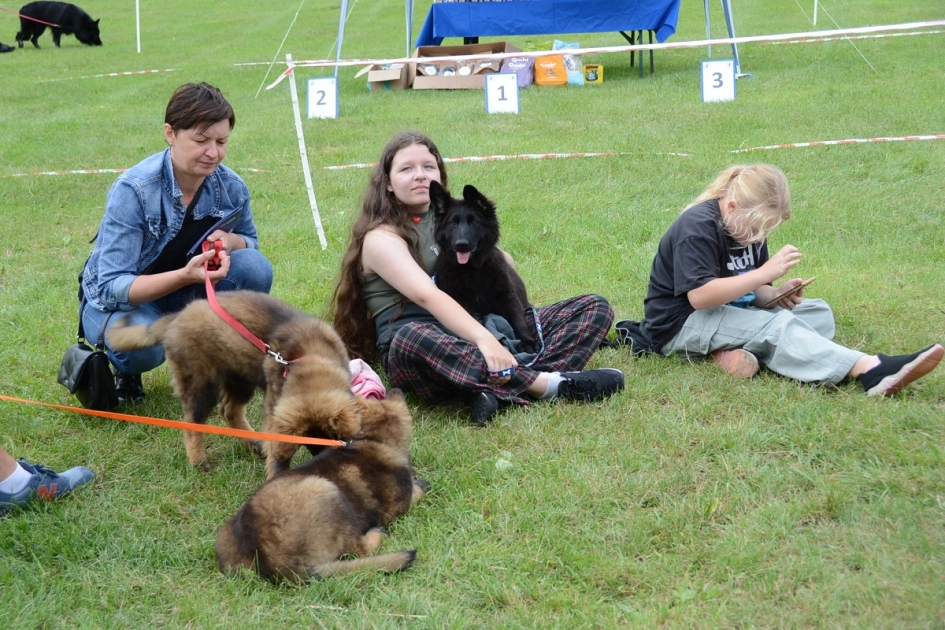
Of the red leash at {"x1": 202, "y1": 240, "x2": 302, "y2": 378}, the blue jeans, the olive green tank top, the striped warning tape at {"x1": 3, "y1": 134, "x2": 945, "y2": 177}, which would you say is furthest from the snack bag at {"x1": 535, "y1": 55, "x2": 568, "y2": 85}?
the red leash at {"x1": 202, "y1": 240, "x2": 302, "y2": 378}

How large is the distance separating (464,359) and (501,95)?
7.74m

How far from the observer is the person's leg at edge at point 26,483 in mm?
3113

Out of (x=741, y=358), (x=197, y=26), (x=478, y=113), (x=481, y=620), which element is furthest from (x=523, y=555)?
(x=197, y=26)

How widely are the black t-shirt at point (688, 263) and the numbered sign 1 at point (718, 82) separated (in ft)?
24.0

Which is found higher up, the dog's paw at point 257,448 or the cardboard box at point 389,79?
the cardboard box at point 389,79

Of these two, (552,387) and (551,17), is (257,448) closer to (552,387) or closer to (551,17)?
(552,387)

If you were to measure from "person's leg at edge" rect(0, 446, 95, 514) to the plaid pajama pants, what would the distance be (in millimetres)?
1437

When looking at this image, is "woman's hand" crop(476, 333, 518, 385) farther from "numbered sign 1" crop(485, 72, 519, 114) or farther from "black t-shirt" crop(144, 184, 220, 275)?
"numbered sign 1" crop(485, 72, 519, 114)

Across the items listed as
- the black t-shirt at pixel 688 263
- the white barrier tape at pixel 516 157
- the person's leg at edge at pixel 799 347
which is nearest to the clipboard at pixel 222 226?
the black t-shirt at pixel 688 263

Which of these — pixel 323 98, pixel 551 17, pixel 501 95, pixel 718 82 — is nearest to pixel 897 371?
pixel 501 95

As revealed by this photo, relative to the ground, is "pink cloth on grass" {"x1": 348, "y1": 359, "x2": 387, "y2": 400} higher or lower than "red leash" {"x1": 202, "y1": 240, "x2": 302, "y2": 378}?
lower

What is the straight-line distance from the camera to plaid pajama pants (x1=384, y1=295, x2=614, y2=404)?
3807 mm

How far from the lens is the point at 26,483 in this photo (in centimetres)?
316

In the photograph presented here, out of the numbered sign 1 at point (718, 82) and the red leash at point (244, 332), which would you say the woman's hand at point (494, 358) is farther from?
the numbered sign 1 at point (718, 82)
